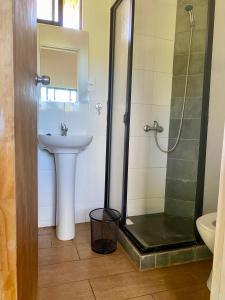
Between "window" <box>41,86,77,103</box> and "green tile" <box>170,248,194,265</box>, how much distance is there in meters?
1.58

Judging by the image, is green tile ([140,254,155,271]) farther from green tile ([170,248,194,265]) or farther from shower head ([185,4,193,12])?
shower head ([185,4,193,12])

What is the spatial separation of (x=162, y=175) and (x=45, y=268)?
1.40 meters

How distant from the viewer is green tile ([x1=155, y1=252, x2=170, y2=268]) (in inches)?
66.6

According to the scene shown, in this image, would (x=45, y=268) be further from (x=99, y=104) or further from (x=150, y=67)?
(x=150, y=67)

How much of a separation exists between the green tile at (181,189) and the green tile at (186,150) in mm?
228

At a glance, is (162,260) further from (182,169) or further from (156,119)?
(156,119)

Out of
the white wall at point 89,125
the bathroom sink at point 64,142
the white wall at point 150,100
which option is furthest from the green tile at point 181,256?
the bathroom sink at point 64,142

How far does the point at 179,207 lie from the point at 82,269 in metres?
1.12

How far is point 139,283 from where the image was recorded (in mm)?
1516

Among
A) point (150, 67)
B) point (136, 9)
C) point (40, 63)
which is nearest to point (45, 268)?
point (40, 63)

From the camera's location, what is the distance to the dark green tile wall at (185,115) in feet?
6.45

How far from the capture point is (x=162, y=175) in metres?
2.45

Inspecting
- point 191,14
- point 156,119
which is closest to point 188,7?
point 191,14

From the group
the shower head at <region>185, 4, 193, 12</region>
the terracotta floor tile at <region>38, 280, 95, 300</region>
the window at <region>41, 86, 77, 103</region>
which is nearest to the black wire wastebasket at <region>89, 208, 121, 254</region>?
the terracotta floor tile at <region>38, 280, 95, 300</region>
